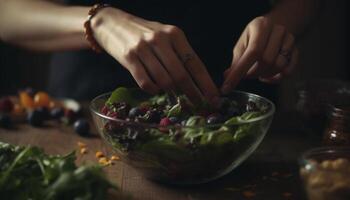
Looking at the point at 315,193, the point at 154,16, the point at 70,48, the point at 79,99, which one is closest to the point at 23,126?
the point at 70,48

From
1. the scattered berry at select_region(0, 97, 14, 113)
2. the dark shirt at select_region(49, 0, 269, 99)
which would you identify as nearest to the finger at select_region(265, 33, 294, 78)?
the dark shirt at select_region(49, 0, 269, 99)

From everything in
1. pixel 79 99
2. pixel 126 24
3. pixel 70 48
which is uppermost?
pixel 126 24

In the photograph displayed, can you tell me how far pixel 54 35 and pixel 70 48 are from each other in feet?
0.15

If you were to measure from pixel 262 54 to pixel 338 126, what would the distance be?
18cm

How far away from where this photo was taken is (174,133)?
0.75 m

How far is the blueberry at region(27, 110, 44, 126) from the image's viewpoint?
43.9 inches

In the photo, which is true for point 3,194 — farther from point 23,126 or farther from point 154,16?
point 154,16

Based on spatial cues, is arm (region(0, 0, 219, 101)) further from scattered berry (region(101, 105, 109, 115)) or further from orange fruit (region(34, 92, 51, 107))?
orange fruit (region(34, 92, 51, 107))

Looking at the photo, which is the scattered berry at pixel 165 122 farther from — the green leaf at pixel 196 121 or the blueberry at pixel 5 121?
the blueberry at pixel 5 121

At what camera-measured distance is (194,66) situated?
851 mm

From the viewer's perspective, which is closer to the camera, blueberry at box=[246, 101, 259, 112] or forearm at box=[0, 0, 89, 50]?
blueberry at box=[246, 101, 259, 112]

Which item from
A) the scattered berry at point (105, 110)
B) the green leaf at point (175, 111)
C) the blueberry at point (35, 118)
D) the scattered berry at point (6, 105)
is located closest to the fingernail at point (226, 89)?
the green leaf at point (175, 111)

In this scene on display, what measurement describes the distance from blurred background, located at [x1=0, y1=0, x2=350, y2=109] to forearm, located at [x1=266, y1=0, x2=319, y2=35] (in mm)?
895

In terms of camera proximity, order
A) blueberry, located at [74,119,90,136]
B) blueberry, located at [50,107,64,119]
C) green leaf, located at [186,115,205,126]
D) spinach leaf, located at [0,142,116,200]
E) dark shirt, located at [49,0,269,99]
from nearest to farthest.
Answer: spinach leaf, located at [0,142,116,200]
green leaf, located at [186,115,205,126]
blueberry, located at [74,119,90,136]
blueberry, located at [50,107,64,119]
dark shirt, located at [49,0,269,99]
